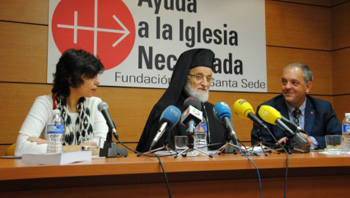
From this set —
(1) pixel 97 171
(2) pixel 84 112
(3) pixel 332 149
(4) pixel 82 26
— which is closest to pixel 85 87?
(2) pixel 84 112

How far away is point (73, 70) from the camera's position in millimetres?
2934

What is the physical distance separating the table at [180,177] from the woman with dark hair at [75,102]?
1109 mm

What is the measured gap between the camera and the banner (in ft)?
12.9

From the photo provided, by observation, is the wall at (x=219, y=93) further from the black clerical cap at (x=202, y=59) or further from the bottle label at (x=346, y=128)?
the bottle label at (x=346, y=128)

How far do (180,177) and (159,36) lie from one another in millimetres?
2820

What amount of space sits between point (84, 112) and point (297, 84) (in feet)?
6.71

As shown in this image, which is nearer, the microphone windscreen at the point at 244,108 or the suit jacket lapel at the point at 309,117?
the microphone windscreen at the point at 244,108

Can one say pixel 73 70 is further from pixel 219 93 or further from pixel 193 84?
pixel 219 93

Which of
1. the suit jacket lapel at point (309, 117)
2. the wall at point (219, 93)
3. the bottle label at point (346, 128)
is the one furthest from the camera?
the wall at point (219, 93)

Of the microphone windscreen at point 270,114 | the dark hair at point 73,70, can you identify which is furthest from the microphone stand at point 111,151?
the dark hair at point 73,70

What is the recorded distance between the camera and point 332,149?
238cm

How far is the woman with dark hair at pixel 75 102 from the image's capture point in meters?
2.84

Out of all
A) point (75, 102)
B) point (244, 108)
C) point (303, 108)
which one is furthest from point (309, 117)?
point (75, 102)

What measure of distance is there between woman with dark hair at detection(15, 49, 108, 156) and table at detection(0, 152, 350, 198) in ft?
3.64
